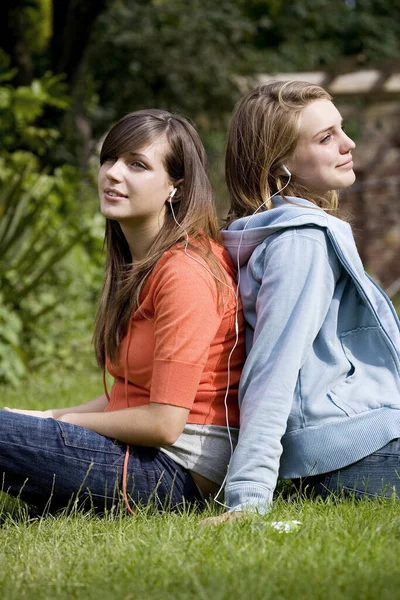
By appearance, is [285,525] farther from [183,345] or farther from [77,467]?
[77,467]

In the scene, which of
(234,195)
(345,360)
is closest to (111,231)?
(234,195)

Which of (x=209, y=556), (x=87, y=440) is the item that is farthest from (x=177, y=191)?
(x=209, y=556)

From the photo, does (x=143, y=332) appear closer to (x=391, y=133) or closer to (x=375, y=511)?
(x=375, y=511)

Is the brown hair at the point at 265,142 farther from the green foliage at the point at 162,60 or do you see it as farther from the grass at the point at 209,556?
the green foliage at the point at 162,60

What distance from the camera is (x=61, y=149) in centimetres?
1034

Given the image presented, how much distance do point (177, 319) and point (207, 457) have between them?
1.50ft

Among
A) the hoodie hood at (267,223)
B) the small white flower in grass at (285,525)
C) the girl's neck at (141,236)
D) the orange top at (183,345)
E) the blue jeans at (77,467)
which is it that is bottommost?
the blue jeans at (77,467)

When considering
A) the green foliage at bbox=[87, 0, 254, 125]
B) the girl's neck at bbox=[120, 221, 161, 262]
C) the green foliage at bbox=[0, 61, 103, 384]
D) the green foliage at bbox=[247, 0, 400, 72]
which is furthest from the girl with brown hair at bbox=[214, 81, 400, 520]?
the green foliage at bbox=[247, 0, 400, 72]

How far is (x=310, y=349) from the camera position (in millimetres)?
2734

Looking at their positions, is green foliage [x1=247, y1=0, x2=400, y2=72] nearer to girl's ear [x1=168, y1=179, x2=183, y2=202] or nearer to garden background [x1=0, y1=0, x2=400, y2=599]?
garden background [x1=0, y1=0, x2=400, y2=599]

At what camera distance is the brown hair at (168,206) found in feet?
9.36

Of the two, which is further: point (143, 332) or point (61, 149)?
point (61, 149)

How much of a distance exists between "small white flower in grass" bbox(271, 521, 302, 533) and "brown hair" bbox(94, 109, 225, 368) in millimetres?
777

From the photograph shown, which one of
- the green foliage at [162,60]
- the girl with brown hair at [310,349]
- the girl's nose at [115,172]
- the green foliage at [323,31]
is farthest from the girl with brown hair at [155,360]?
the green foliage at [323,31]
